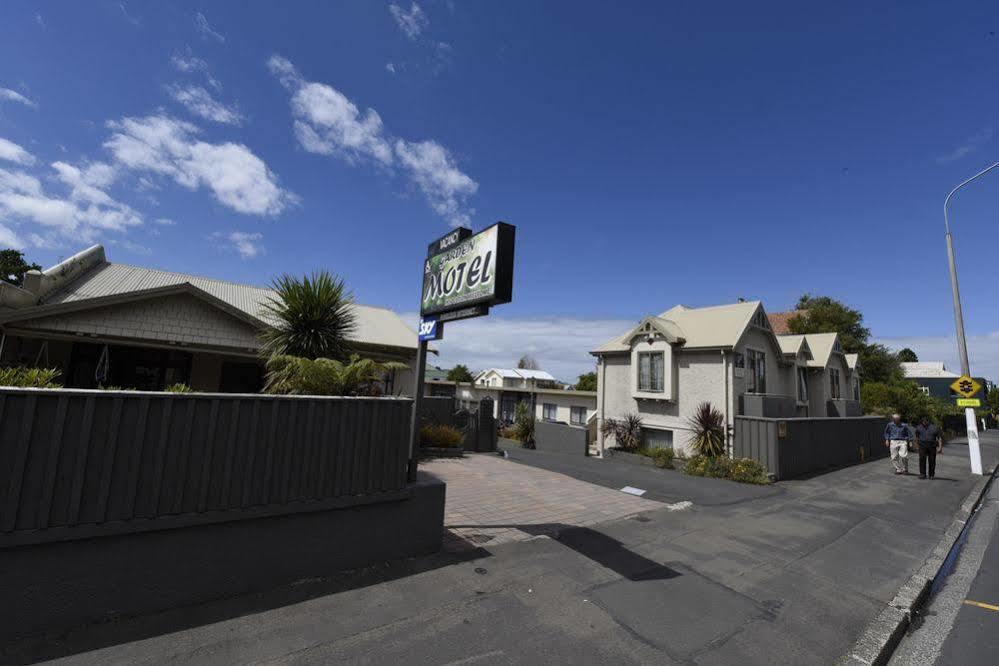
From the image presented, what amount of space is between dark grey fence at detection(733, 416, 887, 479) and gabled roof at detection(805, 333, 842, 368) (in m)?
5.47

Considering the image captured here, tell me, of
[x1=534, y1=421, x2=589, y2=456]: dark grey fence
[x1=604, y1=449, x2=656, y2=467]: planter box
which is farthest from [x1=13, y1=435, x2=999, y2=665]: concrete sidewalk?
[x1=534, y1=421, x2=589, y2=456]: dark grey fence

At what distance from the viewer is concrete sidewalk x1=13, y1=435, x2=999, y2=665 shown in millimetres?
3408

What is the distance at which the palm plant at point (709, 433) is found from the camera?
1445cm

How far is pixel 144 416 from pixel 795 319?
49.6 metres

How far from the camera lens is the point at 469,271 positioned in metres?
5.59

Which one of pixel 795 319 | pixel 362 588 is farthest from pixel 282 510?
pixel 795 319

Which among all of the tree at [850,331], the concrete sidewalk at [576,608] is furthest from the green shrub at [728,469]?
the tree at [850,331]

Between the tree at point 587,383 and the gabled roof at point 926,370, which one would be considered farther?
the gabled roof at point 926,370

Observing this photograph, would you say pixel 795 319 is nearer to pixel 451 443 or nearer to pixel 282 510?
pixel 451 443

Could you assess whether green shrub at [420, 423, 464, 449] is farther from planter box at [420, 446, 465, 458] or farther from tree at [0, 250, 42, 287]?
tree at [0, 250, 42, 287]

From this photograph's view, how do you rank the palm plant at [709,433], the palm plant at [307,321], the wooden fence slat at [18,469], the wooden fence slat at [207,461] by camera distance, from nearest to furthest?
1. the wooden fence slat at [18,469]
2. the wooden fence slat at [207,461]
3. the palm plant at [307,321]
4. the palm plant at [709,433]

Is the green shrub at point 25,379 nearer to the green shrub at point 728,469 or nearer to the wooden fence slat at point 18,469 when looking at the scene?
the wooden fence slat at point 18,469

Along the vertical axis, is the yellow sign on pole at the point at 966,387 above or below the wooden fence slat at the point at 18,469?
above

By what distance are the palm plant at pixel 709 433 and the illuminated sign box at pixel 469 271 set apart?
12.0m
